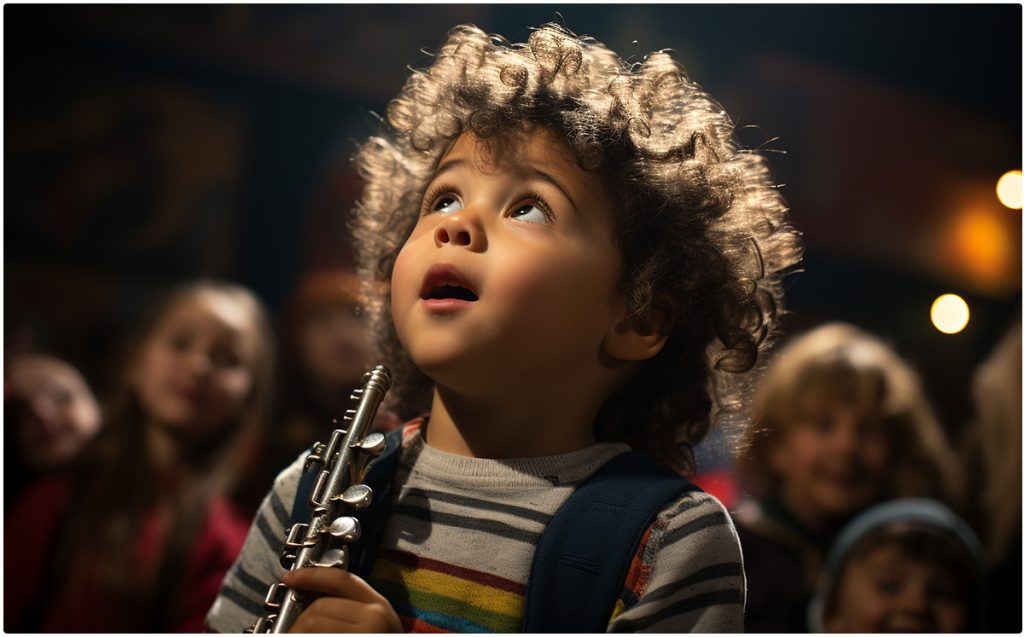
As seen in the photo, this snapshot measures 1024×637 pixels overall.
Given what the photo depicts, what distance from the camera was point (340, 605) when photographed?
1073 mm

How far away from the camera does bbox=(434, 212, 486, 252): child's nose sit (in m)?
1.17

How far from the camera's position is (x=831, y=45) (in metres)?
3.12

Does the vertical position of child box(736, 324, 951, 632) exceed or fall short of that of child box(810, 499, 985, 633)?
it exceeds it

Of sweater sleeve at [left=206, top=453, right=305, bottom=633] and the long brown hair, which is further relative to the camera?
the long brown hair

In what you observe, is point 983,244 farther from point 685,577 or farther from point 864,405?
point 685,577

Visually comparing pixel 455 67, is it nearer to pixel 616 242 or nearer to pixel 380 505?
pixel 616 242

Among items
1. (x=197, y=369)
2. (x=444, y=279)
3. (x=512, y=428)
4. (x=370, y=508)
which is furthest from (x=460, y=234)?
(x=197, y=369)

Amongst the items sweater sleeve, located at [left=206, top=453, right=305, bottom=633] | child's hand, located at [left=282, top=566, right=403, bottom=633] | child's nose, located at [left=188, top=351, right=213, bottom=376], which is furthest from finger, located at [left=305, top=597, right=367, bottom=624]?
child's nose, located at [left=188, top=351, right=213, bottom=376]

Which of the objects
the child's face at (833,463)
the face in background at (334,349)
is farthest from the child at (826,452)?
the face in background at (334,349)

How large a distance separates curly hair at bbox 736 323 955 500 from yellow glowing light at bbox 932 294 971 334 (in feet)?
1.94

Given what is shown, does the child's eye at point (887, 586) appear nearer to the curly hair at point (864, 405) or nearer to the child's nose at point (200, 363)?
the curly hair at point (864, 405)

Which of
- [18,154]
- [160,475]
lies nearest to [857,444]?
[160,475]

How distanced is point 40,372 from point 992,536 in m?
2.69

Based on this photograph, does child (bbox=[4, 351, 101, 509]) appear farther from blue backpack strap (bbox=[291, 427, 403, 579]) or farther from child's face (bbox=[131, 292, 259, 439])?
blue backpack strap (bbox=[291, 427, 403, 579])
